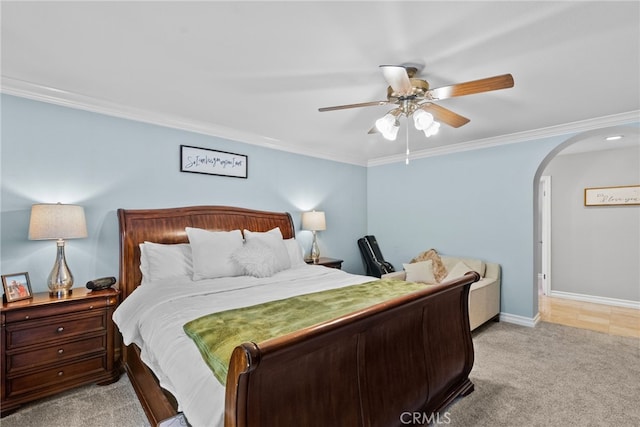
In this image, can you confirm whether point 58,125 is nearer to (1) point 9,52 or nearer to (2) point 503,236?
(1) point 9,52

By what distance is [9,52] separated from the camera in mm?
2002

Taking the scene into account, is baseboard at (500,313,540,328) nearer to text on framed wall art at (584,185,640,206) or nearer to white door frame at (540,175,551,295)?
white door frame at (540,175,551,295)

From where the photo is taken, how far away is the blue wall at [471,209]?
382cm

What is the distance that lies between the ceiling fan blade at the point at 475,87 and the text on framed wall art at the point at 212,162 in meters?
2.39

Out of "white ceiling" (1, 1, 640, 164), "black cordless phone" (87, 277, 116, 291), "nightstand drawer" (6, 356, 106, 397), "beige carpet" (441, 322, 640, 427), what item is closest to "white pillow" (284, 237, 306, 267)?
"white ceiling" (1, 1, 640, 164)

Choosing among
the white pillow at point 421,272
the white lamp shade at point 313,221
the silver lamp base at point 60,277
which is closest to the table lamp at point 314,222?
the white lamp shade at point 313,221

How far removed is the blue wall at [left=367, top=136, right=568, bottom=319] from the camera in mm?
3820

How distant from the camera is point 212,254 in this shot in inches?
114

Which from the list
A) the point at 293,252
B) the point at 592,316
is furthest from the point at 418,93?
the point at 592,316

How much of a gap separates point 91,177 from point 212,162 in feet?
3.79

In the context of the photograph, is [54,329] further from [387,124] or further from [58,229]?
[387,124]

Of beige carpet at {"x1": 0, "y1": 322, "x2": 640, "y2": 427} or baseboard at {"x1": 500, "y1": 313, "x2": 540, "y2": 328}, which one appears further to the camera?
baseboard at {"x1": 500, "y1": 313, "x2": 540, "y2": 328}

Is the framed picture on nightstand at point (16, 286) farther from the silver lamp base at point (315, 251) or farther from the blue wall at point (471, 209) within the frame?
the blue wall at point (471, 209)

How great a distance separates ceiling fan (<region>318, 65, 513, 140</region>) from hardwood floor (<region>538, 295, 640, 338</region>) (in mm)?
3176
